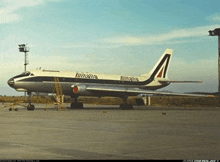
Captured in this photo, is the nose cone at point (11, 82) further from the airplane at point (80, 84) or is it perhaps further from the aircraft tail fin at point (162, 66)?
the aircraft tail fin at point (162, 66)

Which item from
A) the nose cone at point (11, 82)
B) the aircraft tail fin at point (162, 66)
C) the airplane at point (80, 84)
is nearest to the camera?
the nose cone at point (11, 82)

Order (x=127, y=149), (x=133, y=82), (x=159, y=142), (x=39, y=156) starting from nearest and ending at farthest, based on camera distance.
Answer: (x=39, y=156), (x=127, y=149), (x=159, y=142), (x=133, y=82)

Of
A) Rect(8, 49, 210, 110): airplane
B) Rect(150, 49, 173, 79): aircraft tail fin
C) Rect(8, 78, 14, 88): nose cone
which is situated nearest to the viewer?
Rect(8, 78, 14, 88): nose cone

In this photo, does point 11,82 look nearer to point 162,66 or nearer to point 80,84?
point 80,84

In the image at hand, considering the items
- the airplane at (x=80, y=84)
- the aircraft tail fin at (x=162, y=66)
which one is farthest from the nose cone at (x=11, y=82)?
the aircraft tail fin at (x=162, y=66)

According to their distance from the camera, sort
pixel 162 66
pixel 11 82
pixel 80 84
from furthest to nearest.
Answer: pixel 162 66
pixel 80 84
pixel 11 82

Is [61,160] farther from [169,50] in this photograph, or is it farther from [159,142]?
[169,50]

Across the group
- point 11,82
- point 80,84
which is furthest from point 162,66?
point 11,82

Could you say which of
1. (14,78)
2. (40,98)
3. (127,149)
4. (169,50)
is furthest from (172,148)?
(40,98)

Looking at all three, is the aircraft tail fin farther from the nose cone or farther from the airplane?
the nose cone

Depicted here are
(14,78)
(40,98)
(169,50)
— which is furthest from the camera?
(40,98)

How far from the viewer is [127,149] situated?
9.03m

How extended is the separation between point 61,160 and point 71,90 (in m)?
29.8

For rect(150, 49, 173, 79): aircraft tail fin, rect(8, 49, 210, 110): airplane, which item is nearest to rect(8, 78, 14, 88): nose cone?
rect(8, 49, 210, 110): airplane
